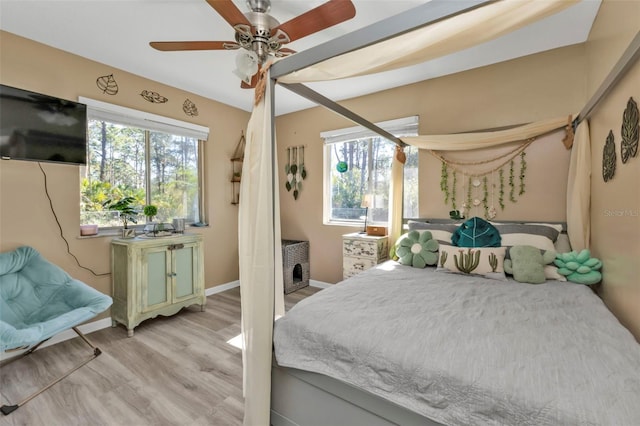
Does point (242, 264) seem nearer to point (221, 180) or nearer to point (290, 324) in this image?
point (290, 324)

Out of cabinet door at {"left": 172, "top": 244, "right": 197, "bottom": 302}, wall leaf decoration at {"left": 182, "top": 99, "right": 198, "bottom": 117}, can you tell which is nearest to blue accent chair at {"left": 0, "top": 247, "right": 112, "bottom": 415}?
cabinet door at {"left": 172, "top": 244, "right": 197, "bottom": 302}

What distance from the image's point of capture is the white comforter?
88 cm

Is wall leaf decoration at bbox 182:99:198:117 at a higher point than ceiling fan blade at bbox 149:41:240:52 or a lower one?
higher

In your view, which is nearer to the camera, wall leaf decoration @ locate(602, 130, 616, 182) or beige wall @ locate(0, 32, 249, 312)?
wall leaf decoration @ locate(602, 130, 616, 182)

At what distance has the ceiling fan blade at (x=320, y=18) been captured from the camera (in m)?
1.45

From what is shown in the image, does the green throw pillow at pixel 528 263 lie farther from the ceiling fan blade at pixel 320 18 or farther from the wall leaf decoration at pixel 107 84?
the wall leaf decoration at pixel 107 84

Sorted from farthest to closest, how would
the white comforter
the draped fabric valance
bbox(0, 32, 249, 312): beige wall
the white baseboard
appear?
the white baseboard < the draped fabric valance < bbox(0, 32, 249, 312): beige wall < the white comforter

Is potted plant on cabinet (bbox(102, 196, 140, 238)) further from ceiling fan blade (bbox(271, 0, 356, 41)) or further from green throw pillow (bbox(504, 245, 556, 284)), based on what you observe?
green throw pillow (bbox(504, 245, 556, 284))

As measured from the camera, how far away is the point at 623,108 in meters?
1.59

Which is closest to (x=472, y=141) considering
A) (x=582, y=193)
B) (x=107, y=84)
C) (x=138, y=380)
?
(x=582, y=193)

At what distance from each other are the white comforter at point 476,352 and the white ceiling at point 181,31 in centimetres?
203

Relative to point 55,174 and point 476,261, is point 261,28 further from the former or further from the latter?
point 55,174

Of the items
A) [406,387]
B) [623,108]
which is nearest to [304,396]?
[406,387]

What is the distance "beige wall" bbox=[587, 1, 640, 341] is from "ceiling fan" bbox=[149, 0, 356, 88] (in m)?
1.52
